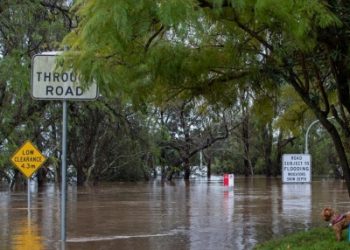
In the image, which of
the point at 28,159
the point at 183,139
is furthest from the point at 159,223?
the point at 183,139

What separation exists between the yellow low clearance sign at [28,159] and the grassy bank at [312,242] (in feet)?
28.6

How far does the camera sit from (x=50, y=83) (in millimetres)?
10680

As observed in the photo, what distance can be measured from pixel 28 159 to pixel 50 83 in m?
8.08

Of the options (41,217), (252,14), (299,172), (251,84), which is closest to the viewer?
(252,14)

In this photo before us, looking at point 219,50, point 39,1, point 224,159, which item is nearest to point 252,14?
point 219,50

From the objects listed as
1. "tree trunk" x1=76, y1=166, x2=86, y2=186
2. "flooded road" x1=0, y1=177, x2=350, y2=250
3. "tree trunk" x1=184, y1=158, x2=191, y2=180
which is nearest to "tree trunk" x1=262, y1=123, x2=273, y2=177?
"tree trunk" x1=184, y1=158, x2=191, y2=180

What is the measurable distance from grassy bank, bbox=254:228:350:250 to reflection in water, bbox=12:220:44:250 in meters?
4.24

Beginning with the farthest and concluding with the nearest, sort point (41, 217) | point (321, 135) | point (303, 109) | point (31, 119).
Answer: point (321, 135) < point (31, 119) < point (41, 217) < point (303, 109)

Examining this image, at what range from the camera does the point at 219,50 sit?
10930mm

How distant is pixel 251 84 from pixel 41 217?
27.2ft

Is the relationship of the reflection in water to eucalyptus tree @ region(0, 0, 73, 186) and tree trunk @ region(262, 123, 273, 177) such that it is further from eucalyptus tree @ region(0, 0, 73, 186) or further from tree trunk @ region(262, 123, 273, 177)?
tree trunk @ region(262, 123, 273, 177)

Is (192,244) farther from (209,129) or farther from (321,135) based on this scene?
(321,135)

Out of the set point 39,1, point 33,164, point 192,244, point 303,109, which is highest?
point 39,1

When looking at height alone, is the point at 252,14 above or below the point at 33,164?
above
